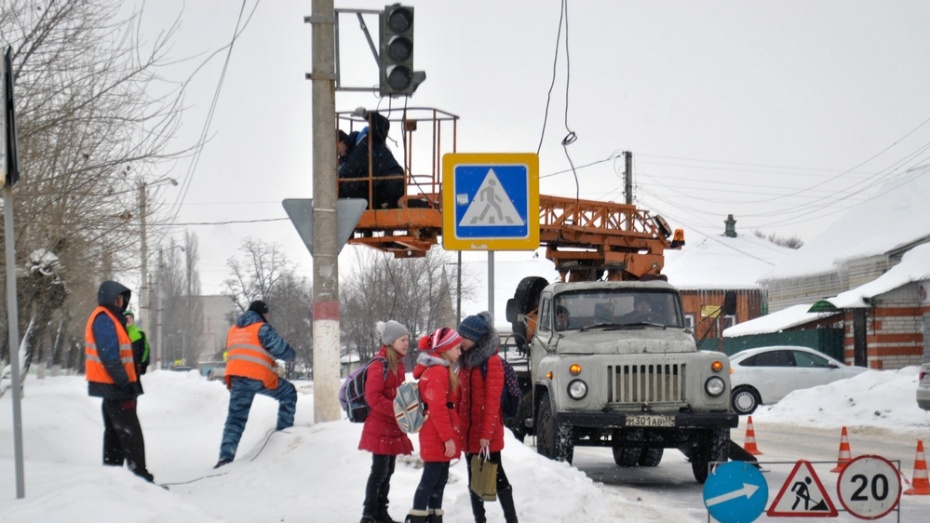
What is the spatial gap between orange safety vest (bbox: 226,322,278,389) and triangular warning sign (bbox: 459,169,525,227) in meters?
3.61

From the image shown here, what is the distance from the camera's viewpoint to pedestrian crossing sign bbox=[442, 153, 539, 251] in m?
9.47

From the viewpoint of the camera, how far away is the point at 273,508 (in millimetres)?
9352

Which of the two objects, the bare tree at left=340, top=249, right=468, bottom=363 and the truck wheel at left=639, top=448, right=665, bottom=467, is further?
the bare tree at left=340, top=249, right=468, bottom=363

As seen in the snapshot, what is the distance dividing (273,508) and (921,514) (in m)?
5.54

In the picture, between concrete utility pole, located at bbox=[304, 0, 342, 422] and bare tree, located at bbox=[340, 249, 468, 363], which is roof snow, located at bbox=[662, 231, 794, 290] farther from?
concrete utility pole, located at bbox=[304, 0, 342, 422]

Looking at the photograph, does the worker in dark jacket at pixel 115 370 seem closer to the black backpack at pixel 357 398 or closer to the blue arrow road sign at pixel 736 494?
the black backpack at pixel 357 398

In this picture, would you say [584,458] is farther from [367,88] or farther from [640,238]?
[367,88]

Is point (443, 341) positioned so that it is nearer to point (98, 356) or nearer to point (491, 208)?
point (491, 208)

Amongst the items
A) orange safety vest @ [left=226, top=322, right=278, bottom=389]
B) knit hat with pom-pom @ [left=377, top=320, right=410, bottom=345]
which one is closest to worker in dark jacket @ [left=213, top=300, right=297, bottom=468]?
orange safety vest @ [left=226, top=322, right=278, bottom=389]

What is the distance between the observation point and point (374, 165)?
1616cm

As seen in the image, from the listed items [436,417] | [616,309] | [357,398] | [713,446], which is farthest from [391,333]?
[616,309]

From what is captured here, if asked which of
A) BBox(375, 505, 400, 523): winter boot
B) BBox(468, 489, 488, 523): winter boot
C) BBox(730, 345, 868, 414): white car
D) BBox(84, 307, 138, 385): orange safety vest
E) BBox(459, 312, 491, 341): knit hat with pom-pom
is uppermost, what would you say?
BBox(459, 312, 491, 341): knit hat with pom-pom

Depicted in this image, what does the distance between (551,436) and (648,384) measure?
1.20 metres

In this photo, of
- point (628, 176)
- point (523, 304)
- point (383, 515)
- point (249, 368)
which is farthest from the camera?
point (628, 176)
